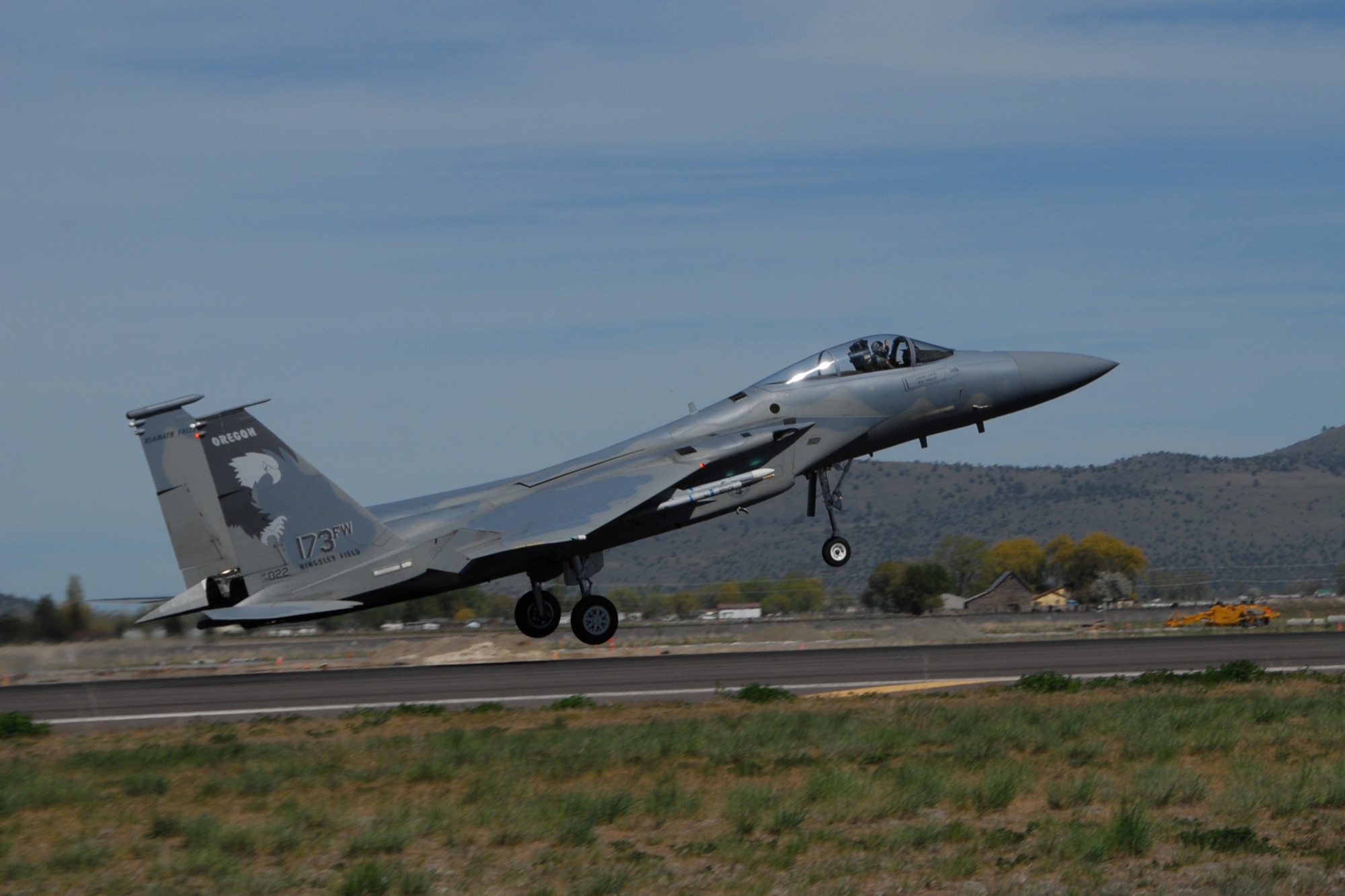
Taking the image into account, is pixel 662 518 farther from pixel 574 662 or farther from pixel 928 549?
pixel 928 549

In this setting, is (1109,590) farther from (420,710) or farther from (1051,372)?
(420,710)

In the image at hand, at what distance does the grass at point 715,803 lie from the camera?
397 inches

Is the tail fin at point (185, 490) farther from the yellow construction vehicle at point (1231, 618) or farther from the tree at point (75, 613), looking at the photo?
the yellow construction vehicle at point (1231, 618)

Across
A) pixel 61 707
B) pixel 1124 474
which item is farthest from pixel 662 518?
pixel 1124 474

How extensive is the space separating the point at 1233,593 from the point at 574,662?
209ft

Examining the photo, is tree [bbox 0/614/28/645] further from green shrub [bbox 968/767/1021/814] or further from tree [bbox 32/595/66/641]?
green shrub [bbox 968/767/1021/814]

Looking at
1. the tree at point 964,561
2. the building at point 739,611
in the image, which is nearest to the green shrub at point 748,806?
the building at point 739,611

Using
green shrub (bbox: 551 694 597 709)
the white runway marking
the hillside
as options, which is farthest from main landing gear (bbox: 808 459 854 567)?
the hillside

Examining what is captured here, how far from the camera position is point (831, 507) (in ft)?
77.7

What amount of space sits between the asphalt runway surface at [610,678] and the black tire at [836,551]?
2.13 metres

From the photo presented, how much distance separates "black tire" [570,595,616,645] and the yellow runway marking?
4.10 m

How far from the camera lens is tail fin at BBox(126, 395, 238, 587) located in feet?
68.1

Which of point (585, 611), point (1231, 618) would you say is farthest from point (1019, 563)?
point (585, 611)

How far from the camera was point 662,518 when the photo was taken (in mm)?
23125
